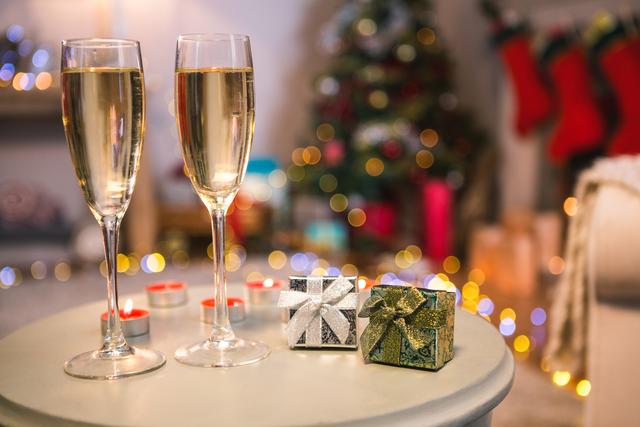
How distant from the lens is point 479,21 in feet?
14.3

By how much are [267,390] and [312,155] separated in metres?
3.64

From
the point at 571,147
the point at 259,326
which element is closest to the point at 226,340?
the point at 259,326

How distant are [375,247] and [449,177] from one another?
56cm

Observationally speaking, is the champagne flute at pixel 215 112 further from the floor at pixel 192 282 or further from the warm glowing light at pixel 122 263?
the warm glowing light at pixel 122 263

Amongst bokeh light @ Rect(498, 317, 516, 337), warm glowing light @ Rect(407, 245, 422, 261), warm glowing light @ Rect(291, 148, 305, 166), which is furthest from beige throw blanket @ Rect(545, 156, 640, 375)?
warm glowing light @ Rect(291, 148, 305, 166)

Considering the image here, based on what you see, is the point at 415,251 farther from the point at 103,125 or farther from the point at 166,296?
the point at 103,125

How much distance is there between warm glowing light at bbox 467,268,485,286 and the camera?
137 inches

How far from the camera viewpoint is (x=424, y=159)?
3.85 meters

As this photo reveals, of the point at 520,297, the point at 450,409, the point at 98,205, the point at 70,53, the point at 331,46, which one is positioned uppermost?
the point at 331,46

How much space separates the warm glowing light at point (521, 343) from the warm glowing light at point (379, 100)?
1.72 m

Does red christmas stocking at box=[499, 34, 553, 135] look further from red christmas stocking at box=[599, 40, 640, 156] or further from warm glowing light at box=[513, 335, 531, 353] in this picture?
warm glowing light at box=[513, 335, 531, 353]

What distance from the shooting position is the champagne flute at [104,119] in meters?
0.71

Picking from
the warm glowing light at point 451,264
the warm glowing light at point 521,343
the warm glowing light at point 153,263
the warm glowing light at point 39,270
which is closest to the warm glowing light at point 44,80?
the warm glowing light at point 39,270

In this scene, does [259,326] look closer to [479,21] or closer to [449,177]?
[449,177]
